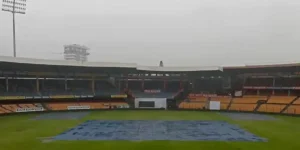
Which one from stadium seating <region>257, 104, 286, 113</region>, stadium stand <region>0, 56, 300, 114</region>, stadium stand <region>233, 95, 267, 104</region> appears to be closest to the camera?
stadium seating <region>257, 104, 286, 113</region>

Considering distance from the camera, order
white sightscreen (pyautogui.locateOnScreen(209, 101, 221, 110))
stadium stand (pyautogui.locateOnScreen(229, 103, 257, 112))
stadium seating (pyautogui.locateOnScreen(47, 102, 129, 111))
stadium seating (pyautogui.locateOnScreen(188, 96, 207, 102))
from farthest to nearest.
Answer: stadium seating (pyautogui.locateOnScreen(188, 96, 207, 102)) < white sightscreen (pyautogui.locateOnScreen(209, 101, 221, 110)) < stadium seating (pyautogui.locateOnScreen(47, 102, 129, 111)) < stadium stand (pyautogui.locateOnScreen(229, 103, 257, 112))

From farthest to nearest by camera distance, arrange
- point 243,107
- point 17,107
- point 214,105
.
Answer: point 214,105, point 243,107, point 17,107

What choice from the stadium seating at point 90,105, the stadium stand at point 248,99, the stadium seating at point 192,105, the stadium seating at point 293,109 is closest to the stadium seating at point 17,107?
the stadium seating at point 90,105

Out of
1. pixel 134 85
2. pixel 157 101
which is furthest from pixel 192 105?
pixel 134 85

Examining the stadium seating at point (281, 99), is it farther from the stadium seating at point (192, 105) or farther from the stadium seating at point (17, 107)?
the stadium seating at point (17, 107)

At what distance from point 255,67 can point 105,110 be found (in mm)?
24919

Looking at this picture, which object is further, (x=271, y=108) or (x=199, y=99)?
(x=199, y=99)

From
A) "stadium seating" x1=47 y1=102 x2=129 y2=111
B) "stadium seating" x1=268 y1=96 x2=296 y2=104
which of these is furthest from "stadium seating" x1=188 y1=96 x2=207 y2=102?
"stadium seating" x1=47 y1=102 x2=129 y2=111

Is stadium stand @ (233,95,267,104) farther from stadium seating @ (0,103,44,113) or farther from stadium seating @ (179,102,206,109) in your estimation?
stadium seating @ (0,103,44,113)

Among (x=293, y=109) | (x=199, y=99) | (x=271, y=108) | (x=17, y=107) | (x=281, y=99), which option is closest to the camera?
(x=293, y=109)

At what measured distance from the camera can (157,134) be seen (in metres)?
23.2

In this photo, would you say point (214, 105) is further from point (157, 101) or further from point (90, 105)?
point (90, 105)

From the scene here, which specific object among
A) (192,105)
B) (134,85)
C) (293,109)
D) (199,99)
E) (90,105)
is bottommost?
(192,105)

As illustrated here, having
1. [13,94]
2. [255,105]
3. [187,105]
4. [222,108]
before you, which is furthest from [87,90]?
[255,105]
